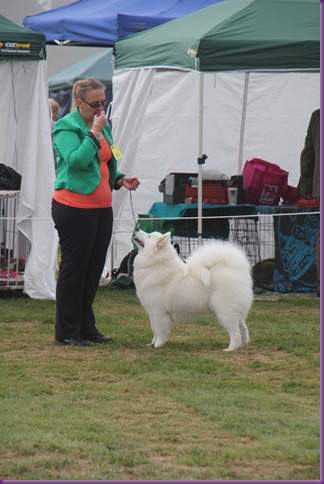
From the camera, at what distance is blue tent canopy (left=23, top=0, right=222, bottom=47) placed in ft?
41.2

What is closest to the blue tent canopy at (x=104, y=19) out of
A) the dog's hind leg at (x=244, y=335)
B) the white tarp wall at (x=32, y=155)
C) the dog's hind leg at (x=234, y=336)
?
the white tarp wall at (x=32, y=155)

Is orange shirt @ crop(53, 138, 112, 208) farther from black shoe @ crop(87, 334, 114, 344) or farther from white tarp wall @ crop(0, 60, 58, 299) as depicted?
white tarp wall @ crop(0, 60, 58, 299)

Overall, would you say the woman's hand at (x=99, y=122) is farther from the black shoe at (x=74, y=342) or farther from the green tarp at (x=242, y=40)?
the green tarp at (x=242, y=40)

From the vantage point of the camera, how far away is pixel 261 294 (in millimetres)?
10516

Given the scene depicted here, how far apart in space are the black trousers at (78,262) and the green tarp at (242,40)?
2.70m

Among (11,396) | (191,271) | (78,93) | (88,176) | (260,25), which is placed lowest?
(11,396)

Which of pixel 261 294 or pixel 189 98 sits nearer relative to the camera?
pixel 261 294

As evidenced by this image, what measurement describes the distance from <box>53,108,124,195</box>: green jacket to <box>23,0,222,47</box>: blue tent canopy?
19.1 feet

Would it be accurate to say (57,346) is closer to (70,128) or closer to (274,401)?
(70,128)

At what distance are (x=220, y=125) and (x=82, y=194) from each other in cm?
599

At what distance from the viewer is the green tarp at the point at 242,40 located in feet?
30.4

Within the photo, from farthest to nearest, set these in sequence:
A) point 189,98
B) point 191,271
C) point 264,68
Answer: point 189,98, point 264,68, point 191,271

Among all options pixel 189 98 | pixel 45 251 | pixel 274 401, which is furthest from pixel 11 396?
pixel 189 98

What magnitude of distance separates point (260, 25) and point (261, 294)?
276 cm
